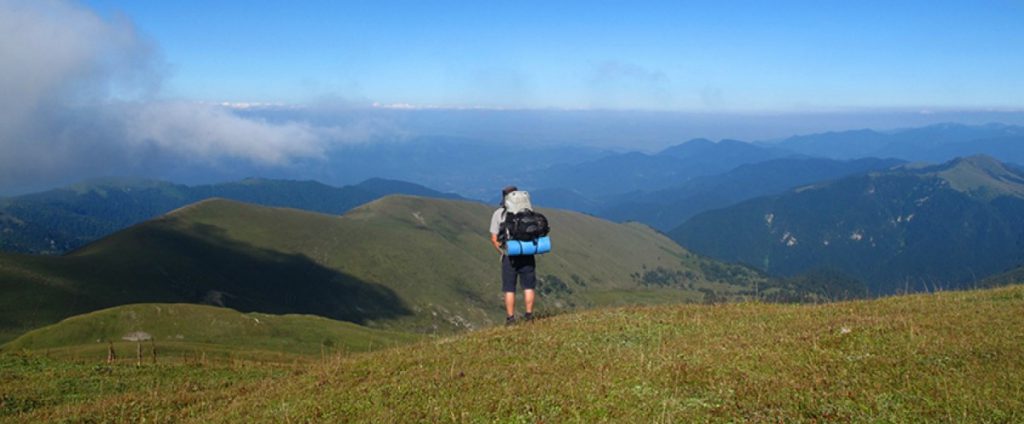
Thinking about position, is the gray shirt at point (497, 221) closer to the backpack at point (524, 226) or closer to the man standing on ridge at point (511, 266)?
the man standing on ridge at point (511, 266)

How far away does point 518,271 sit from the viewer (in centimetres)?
1630

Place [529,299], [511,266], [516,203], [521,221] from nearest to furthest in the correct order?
[521,221], [516,203], [511,266], [529,299]

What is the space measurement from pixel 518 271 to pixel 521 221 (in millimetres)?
1464

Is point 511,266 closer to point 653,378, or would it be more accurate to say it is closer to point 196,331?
point 653,378

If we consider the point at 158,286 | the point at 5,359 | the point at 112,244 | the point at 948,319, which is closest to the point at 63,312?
the point at 158,286

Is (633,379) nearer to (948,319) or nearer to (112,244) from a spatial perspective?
(948,319)

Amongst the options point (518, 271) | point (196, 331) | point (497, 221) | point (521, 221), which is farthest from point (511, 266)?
point (196, 331)

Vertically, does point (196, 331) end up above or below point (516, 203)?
below

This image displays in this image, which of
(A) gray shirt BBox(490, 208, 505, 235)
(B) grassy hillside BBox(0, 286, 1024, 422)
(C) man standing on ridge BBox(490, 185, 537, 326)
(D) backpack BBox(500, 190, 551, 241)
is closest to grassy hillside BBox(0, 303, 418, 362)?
(C) man standing on ridge BBox(490, 185, 537, 326)

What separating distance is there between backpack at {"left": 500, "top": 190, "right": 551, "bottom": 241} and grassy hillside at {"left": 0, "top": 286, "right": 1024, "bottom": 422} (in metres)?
2.38

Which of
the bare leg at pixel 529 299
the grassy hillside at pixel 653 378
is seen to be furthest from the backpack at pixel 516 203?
the grassy hillside at pixel 653 378

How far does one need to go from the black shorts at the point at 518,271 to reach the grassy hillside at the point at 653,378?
3.62 ft

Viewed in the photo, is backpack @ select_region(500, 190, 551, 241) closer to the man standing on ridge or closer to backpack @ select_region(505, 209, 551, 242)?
backpack @ select_region(505, 209, 551, 242)

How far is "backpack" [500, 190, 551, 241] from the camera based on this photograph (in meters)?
15.6
